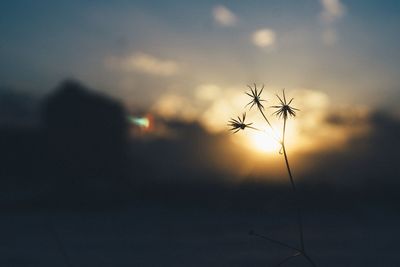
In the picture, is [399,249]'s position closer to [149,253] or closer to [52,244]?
[149,253]

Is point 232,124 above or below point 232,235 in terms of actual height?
above

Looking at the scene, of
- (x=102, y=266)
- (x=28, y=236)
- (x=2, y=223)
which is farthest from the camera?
(x=2, y=223)

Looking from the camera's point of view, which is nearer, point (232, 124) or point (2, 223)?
point (232, 124)

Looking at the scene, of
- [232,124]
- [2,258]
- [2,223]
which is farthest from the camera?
[2,223]

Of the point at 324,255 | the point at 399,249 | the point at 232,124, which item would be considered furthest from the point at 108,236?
the point at 232,124

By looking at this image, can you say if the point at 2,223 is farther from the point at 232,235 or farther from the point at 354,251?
the point at 354,251

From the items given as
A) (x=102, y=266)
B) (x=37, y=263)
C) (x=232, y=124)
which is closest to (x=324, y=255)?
(x=102, y=266)

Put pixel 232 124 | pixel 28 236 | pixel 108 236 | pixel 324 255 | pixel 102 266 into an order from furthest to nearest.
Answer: pixel 108 236, pixel 28 236, pixel 324 255, pixel 102 266, pixel 232 124

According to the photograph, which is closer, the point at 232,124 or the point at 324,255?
the point at 232,124

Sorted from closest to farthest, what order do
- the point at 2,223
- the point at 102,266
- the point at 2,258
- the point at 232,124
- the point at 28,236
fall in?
1. the point at 232,124
2. the point at 102,266
3. the point at 2,258
4. the point at 28,236
5. the point at 2,223
